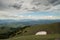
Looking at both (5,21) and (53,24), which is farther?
(53,24)

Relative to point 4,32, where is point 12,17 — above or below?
above

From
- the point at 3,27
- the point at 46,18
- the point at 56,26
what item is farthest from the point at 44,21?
the point at 3,27

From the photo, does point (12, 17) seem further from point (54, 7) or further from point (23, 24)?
point (54, 7)

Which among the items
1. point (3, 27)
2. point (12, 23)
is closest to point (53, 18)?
point (12, 23)

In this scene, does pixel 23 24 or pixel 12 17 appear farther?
pixel 12 17

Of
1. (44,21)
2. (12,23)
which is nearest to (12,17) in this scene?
(12,23)

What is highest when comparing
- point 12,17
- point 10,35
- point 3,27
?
point 12,17

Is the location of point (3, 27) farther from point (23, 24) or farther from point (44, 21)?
point (44, 21)

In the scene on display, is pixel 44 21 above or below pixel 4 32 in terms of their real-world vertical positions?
above
